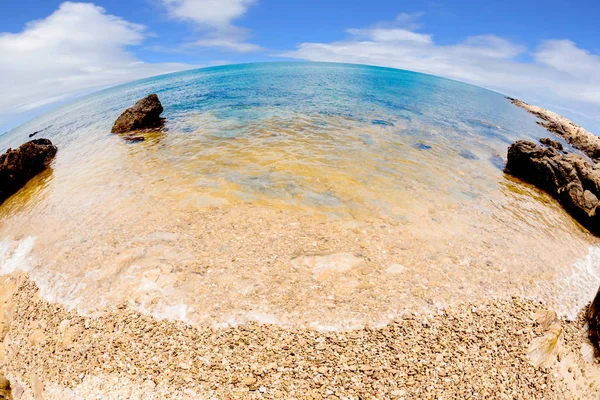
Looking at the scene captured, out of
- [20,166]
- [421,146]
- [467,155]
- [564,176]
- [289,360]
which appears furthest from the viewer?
[421,146]

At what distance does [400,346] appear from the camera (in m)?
6.80

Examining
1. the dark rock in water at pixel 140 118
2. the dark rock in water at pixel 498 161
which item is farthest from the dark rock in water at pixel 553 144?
the dark rock in water at pixel 140 118

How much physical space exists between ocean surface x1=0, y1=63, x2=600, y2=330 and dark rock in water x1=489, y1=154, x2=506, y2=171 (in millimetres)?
1839

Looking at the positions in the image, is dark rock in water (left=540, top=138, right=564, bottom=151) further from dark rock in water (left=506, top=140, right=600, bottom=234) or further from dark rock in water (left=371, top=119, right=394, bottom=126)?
dark rock in water (left=371, top=119, right=394, bottom=126)

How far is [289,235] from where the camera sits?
10.9 m

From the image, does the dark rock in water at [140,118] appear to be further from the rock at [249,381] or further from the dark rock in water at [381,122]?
the rock at [249,381]

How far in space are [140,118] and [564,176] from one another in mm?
39321

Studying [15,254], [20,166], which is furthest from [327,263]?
[20,166]

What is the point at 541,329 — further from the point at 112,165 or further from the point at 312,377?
the point at 112,165

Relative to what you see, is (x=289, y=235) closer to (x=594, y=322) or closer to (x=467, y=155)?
(x=594, y=322)

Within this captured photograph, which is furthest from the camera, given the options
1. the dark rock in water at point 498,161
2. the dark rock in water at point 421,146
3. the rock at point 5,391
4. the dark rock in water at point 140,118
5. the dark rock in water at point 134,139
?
the dark rock in water at point 140,118

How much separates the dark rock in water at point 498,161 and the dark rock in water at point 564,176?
0.54 m

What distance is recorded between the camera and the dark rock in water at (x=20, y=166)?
62.2 feet

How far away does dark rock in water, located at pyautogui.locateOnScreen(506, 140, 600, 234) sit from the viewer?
1564 centimetres
